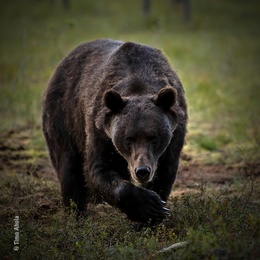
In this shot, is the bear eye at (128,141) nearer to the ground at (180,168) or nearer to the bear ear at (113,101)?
the bear ear at (113,101)

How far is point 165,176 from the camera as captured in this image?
5840 mm

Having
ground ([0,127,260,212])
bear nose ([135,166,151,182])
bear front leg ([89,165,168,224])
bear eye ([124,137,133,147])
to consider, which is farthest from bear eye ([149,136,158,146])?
ground ([0,127,260,212])

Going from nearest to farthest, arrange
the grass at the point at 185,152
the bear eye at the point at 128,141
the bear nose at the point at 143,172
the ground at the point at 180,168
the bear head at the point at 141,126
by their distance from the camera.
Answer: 1. the grass at the point at 185,152
2. the bear nose at the point at 143,172
3. the bear head at the point at 141,126
4. the bear eye at the point at 128,141
5. the ground at the point at 180,168

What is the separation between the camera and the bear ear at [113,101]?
521cm

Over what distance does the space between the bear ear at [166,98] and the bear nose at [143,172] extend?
0.74m

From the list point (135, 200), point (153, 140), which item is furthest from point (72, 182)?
point (153, 140)

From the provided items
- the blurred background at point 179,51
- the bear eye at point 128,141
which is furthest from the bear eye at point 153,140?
the blurred background at point 179,51

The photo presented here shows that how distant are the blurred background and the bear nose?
317 centimetres

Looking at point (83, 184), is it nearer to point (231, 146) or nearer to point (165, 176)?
point (165, 176)

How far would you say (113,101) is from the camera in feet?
17.3

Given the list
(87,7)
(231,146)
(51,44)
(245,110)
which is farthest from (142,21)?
(231,146)

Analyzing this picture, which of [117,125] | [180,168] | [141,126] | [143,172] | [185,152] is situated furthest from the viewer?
[185,152]

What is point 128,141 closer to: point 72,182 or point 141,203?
point 141,203

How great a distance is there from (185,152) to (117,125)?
4.77m
